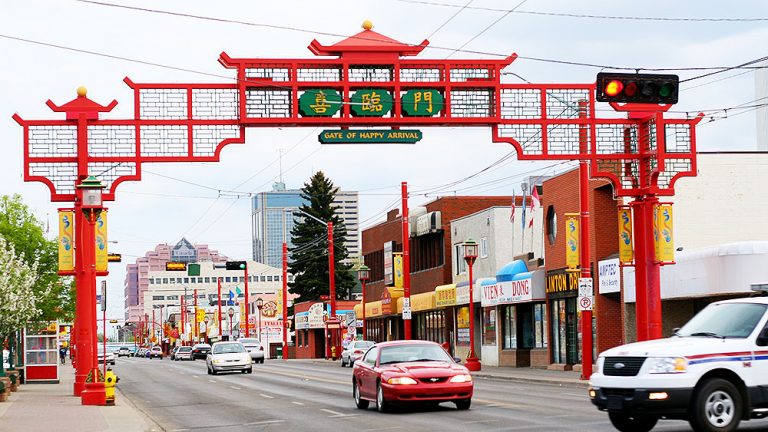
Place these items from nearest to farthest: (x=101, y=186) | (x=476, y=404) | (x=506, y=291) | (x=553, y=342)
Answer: (x=476, y=404)
(x=101, y=186)
(x=553, y=342)
(x=506, y=291)

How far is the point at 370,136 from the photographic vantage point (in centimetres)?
2992

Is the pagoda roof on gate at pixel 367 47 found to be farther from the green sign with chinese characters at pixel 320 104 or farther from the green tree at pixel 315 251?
the green tree at pixel 315 251

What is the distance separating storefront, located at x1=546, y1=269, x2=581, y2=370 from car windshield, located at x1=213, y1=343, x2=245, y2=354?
1502 cm

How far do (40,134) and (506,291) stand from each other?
26.8 m

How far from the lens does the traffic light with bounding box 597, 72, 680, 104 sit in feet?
64.8

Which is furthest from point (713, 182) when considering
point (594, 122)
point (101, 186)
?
point (101, 186)

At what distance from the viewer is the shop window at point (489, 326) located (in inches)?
2218

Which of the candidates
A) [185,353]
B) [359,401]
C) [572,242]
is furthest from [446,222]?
[185,353]

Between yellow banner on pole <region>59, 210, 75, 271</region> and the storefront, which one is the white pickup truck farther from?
the storefront

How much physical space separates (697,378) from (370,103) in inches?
622

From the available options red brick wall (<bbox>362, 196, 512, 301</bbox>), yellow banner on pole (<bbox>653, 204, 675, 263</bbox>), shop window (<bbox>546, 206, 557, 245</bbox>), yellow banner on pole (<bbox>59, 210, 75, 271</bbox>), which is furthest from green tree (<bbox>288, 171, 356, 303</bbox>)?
yellow banner on pole (<bbox>59, 210, 75, 271</bbox>)

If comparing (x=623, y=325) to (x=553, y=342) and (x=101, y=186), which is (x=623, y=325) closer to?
(x=553, y=342)

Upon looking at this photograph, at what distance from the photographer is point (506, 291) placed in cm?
5209

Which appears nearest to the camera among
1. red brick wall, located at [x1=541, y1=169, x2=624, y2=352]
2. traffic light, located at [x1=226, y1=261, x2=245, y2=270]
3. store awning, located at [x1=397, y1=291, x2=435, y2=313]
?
red brick wall, located at [x1=541, y1=169, x2=624, y2=352]
